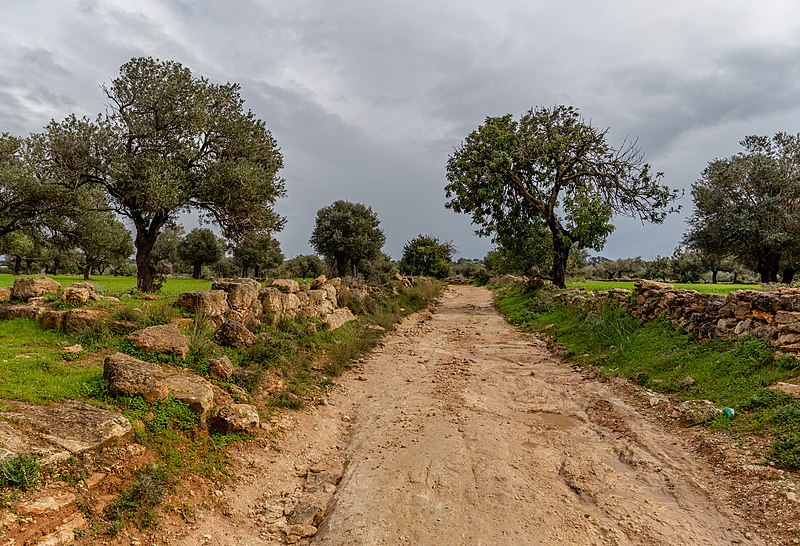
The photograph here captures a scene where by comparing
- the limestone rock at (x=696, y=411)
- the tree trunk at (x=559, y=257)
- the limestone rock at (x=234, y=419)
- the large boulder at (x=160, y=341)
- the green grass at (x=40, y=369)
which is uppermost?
the tree trunk at (x=559, y=257)

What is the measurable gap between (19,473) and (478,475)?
4.68m

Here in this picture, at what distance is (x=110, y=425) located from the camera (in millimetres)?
4660

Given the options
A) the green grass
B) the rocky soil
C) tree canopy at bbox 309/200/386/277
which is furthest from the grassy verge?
tree canopy at bbox 309/200/386/277

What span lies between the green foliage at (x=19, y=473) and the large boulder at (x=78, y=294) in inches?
250

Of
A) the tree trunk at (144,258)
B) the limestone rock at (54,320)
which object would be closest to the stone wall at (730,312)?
the limestone rock at (54,320)

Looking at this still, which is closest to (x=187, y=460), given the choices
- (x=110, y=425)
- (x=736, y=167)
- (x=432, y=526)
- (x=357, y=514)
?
(x=110, y=425)

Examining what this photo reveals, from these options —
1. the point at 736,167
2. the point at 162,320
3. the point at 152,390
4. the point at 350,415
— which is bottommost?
the point at 350,415

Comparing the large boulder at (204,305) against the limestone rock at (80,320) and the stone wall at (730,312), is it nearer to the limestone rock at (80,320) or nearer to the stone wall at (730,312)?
the limestone rock at (80,320)

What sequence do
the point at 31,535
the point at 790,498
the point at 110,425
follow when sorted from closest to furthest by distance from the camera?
the point at 31,535, the point at 790,498, the point at 110,425

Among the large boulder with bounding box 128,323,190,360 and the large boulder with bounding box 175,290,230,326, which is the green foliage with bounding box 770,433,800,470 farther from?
the large boulder with bounding box 175,290,230,326

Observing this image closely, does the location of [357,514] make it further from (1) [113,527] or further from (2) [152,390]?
(2) [152,390]

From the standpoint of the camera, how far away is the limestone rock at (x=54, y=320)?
312 inches

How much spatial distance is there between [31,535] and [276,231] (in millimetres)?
19975

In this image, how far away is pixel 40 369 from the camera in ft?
19.3
